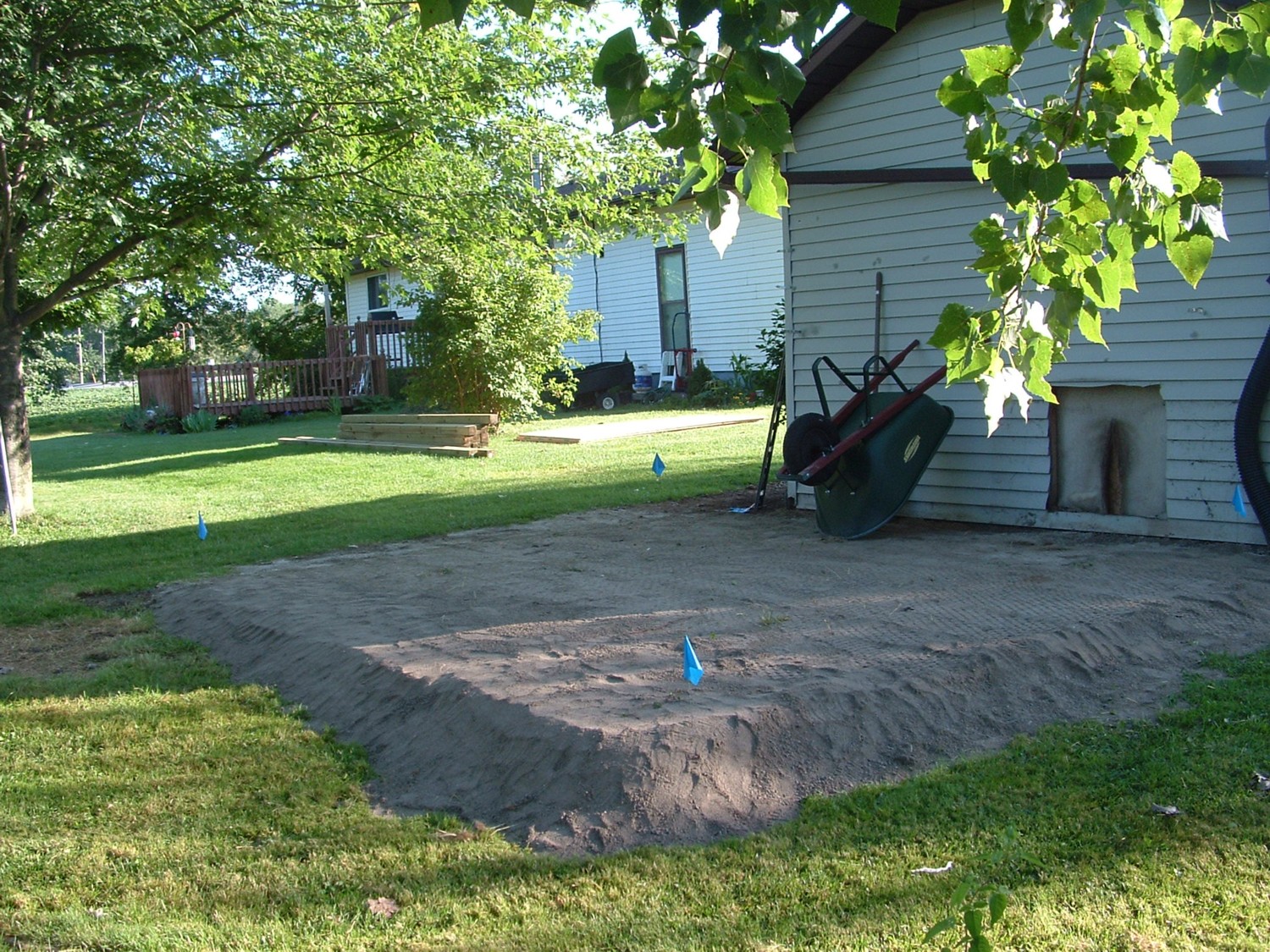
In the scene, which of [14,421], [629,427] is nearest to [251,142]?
[14,421]

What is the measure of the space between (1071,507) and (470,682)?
5.45 meters

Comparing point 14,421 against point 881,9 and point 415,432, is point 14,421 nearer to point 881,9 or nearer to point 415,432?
point 415,432

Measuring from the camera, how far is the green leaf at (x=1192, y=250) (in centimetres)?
243

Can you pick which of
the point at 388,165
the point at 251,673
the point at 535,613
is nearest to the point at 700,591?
the point at 535,613

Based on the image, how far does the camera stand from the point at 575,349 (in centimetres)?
2841

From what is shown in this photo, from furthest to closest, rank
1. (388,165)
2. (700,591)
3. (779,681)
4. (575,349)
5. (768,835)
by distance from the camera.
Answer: (575,349)
(388,165)
(700,591)
(779,681)
(768,835)

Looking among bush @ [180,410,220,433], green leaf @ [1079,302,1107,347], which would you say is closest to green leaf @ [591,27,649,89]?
green leaf @ [1079,302,1107,347]

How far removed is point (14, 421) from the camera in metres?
12.4

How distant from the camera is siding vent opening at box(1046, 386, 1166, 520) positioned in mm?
8430

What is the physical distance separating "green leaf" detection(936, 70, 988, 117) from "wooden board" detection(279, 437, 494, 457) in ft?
47.6

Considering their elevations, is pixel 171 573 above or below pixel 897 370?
below

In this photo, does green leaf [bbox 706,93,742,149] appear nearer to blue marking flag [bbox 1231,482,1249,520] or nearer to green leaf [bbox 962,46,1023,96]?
green leaf [bbox 962,46,1023,96]

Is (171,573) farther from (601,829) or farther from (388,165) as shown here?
(601,829)

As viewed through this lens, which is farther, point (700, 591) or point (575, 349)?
point (575, 349)
